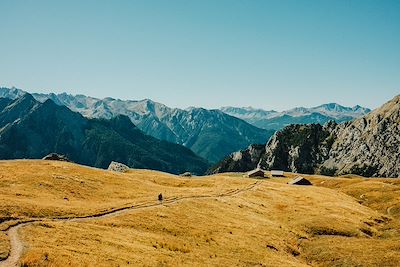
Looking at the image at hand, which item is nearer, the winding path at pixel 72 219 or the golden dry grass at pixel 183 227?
the winding path at pixel 72 219

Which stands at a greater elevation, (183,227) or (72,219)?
(72,219)

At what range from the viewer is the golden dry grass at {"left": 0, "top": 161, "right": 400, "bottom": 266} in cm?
4400

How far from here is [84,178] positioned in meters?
92.2

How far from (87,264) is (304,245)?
42195 mm

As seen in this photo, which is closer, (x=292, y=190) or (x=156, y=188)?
(x=156, y=188)

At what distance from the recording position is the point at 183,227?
2420 inches

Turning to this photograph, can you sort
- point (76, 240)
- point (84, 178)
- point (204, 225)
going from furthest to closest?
point (84, 178) → point (204, 225) → point (76, 240)

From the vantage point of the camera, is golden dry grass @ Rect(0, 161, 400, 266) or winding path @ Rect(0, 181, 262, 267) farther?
golden dry grass @ Rect(0, 161, 400, 266)

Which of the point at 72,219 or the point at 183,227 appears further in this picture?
the point at 183,227

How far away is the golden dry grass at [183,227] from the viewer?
4400 cm

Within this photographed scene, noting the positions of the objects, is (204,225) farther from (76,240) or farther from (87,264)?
(87,264)

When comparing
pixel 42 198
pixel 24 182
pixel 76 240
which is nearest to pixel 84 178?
pixel 24 182

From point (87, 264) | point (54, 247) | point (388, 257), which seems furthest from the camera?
point (388, 257)

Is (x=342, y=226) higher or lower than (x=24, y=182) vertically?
lower
